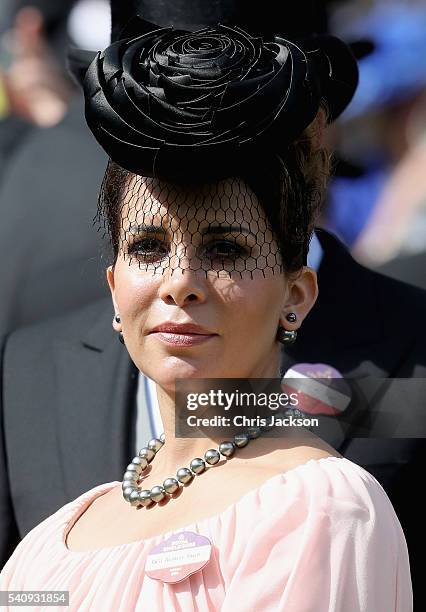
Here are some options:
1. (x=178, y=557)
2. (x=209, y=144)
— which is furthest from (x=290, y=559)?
(x=209, y=144)

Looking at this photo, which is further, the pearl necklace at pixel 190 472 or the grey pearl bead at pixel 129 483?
the grey pearl bead at pixel 129 483

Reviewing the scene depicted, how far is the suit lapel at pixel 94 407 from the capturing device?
2889mm

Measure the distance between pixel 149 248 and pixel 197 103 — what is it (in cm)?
23

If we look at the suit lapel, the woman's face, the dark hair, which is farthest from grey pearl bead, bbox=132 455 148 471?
the suit lapel

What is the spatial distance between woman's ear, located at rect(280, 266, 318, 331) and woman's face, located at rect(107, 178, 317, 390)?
4 cm

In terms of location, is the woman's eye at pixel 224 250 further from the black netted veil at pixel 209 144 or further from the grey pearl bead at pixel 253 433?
the grey pearl bead at pixel 253 433

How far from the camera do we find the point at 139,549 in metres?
1.80

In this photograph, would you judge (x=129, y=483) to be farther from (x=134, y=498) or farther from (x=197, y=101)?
(x=197, y=101)

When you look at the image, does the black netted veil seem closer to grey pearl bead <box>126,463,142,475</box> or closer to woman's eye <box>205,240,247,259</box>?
woman's eye <box>205,240,247,259</box>

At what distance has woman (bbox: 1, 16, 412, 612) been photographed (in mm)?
1698

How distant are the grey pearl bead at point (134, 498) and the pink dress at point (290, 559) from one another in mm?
149

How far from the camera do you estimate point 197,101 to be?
183cm

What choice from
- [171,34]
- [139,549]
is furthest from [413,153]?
[139,549]

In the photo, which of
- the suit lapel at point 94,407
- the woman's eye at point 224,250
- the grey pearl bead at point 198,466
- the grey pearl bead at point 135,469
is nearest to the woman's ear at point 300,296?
the woman's eye at point 224,250
